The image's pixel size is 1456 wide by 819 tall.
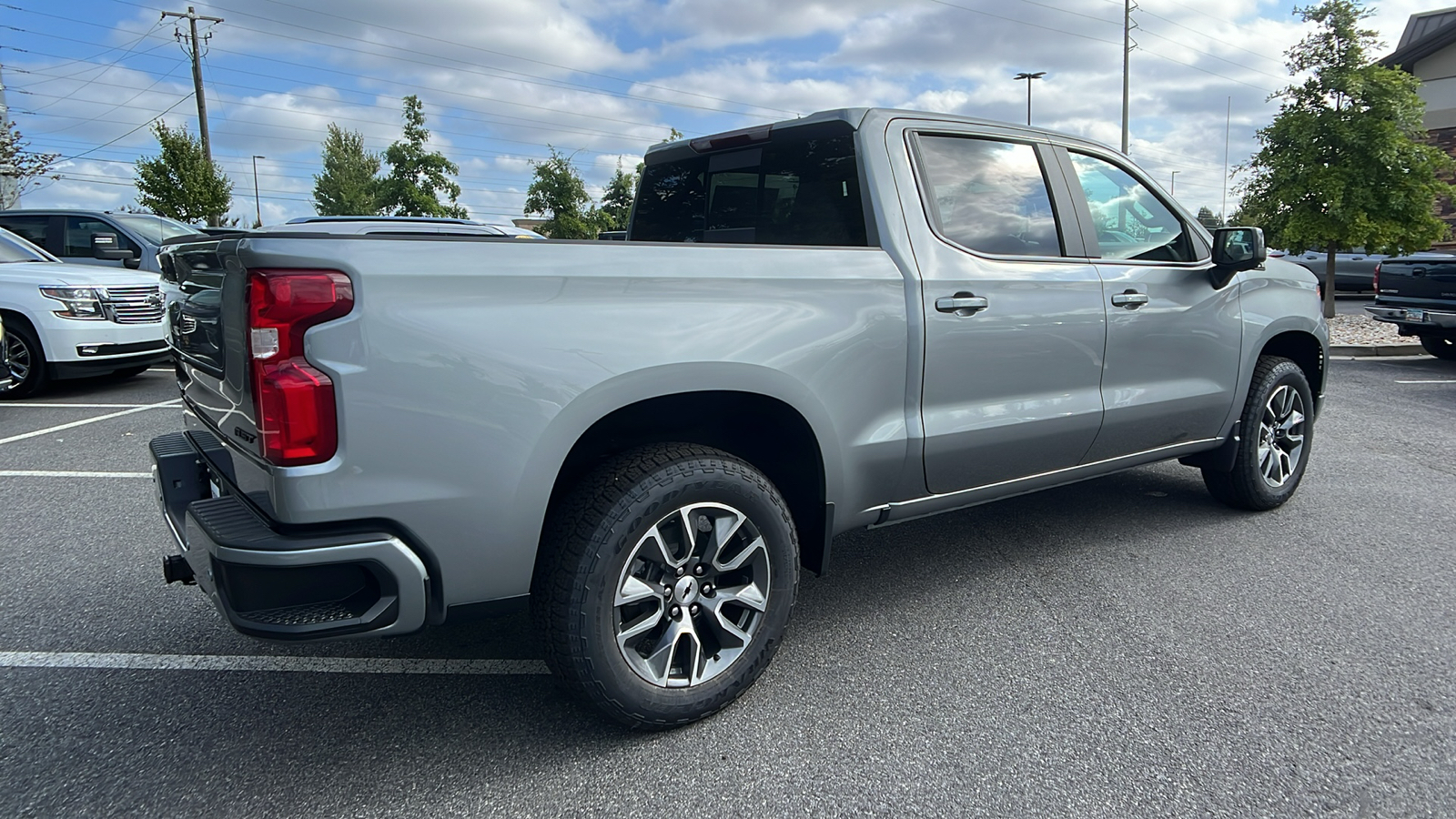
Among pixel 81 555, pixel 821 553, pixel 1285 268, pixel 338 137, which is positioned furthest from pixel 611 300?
pixel 338 137

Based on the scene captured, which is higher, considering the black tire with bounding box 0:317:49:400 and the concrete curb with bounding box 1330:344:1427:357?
the black tire with bounding box 0:317:49:400

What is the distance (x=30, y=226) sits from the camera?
10.4 m

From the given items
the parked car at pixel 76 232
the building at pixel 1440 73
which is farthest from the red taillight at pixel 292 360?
the building at pixel 1440 73

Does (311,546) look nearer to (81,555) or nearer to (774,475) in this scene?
(774,475)

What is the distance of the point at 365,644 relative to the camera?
10.4 feet

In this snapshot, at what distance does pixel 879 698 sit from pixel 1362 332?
13450 mm

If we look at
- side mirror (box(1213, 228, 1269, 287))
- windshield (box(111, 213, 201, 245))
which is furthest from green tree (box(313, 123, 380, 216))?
side mirror (box(1213, 228, 1269, 287))

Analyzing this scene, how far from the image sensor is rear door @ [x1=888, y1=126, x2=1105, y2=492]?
3074 millimetres

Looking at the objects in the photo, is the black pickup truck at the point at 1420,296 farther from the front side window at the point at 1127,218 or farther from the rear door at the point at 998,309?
the rear door at the point at 998,309

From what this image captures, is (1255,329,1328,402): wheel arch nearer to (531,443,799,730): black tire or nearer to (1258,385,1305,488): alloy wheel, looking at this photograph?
(1258,385,1305,488): alloy wheel

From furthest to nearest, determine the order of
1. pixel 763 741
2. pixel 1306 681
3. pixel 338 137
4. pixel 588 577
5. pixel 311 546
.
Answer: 1. pixel 338 137
2. pixel 1306 681
3. pixel 763 741
4. pixel 588 577
5. pixel 311 546

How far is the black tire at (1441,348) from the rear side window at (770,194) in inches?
413

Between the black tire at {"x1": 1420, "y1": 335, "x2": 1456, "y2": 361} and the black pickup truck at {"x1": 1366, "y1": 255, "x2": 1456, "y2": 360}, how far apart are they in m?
0.22

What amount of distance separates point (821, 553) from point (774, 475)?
0.31 metres
